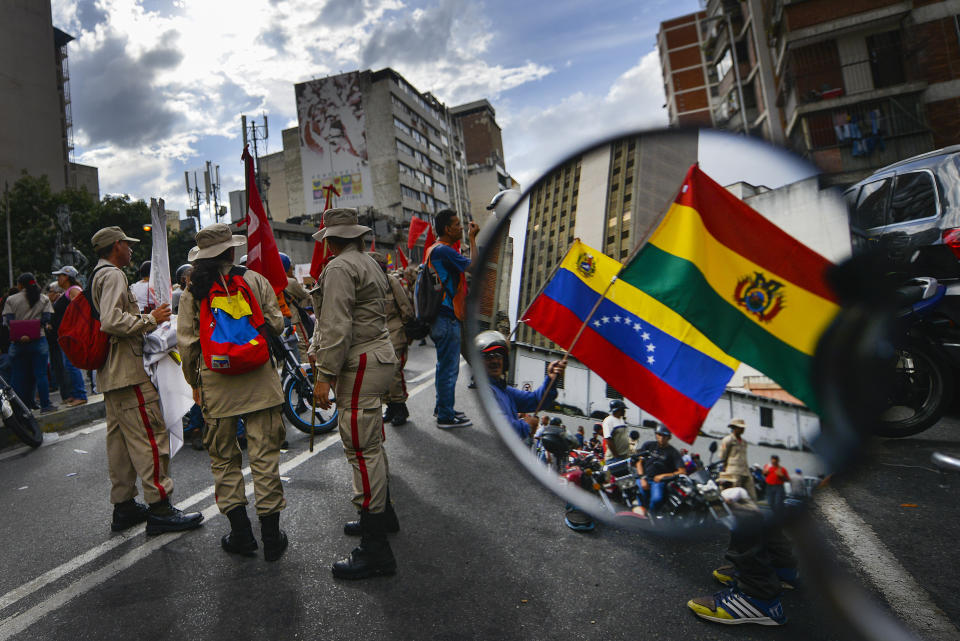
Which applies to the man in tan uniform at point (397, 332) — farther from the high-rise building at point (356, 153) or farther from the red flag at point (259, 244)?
the high-rise building at point (356, 153)

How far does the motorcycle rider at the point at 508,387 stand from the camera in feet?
3.10

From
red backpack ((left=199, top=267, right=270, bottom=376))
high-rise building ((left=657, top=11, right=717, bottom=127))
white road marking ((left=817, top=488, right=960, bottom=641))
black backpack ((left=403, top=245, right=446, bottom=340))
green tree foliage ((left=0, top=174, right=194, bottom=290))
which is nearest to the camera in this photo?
white road marking ((left=817, top=488, right=960, bottom=641))

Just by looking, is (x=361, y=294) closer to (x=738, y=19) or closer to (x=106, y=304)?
(x=106, y=304)

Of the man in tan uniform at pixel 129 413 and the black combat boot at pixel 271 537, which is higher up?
the man in tan uniform at pixel 129 413

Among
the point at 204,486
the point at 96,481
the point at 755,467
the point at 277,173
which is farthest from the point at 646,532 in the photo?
the point at 277,173

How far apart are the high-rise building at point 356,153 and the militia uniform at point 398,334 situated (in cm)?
4274

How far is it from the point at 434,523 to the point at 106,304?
2286 millimetres

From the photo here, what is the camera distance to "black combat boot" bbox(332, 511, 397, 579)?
253 centimetres

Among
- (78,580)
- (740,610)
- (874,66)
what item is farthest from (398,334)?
(874,66)

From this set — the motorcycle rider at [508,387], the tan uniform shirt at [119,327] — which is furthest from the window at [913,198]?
the tan uniform shirt at [119,327]

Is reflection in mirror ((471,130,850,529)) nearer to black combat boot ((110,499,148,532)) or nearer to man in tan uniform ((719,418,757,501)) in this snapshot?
man in tan uniform ((719,418,757,501))

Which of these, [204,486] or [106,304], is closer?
[106,304]

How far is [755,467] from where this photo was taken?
77cm

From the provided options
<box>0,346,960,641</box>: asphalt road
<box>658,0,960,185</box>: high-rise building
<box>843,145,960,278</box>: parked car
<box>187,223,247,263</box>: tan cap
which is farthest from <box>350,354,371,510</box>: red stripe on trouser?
<box>658,0,960,185</box>: high-rise building
